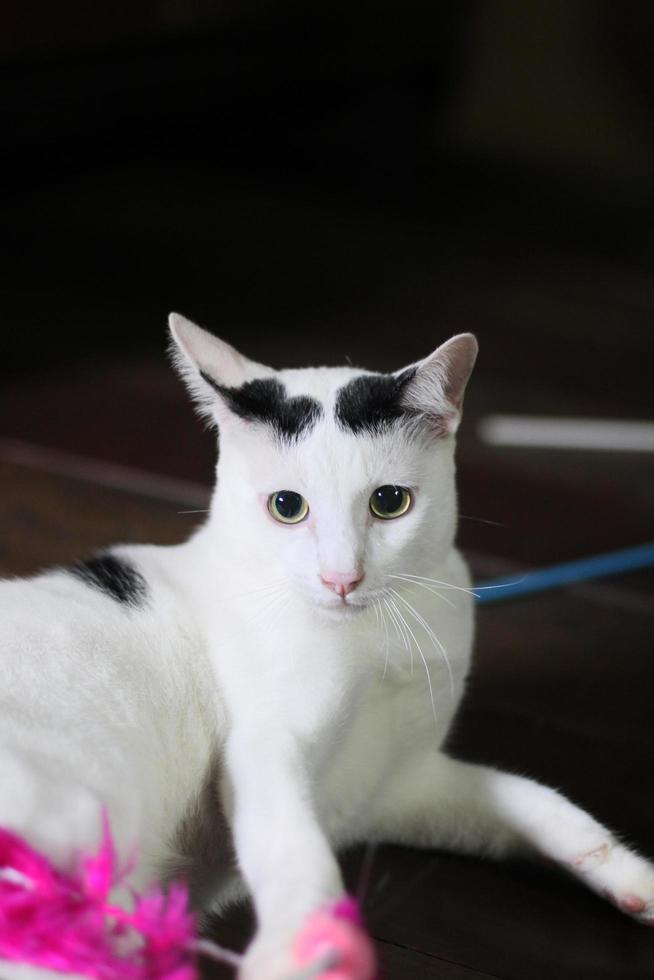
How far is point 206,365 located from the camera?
104cm

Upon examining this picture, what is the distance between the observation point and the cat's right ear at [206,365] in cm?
100

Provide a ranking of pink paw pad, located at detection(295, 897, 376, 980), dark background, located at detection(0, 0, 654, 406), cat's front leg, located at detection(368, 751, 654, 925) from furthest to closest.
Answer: dark background, located at detection(0, 0, 654, 406) → cat's front leg, located at detection(368, 751, 654, 925) → pink paw pad, located at detection(295, 897, 376, 980)

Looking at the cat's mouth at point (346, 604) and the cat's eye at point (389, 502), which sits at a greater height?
the cat's eye at point (389, 502)

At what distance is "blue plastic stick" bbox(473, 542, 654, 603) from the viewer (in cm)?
179

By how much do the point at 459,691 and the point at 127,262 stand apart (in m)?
1.29

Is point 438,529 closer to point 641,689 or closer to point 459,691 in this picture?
point 459,691

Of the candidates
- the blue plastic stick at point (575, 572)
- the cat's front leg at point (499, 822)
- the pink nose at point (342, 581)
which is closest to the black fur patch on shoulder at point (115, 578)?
the pink nose at point (342, 581)

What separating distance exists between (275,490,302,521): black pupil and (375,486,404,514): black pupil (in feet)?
0.22

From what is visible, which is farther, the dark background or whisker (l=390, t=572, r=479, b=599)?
the dark background

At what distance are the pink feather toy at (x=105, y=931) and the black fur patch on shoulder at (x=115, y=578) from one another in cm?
29

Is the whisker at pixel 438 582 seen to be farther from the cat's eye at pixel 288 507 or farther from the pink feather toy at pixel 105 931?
the pink feather toy at pixel 105 931

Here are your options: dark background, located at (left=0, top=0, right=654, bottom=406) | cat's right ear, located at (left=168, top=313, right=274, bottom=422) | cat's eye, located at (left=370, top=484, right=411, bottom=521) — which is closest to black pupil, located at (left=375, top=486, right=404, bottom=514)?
cat's eye, located at (left=370, top=484, right=411, bottom=521)

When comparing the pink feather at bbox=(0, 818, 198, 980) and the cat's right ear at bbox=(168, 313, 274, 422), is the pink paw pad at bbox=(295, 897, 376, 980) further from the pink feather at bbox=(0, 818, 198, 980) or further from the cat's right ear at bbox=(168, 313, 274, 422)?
the cat's right ear at bbox=(168, 313, 274, 422)

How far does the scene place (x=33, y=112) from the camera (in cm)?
183
